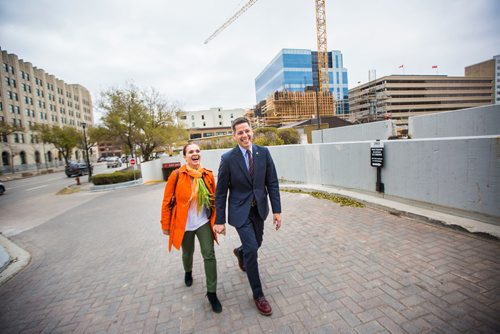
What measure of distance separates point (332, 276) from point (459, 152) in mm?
3237

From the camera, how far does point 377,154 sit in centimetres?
559

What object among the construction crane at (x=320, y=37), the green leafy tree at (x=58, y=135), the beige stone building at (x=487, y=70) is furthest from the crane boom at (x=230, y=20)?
the beige stone building at (x=487, y=70)

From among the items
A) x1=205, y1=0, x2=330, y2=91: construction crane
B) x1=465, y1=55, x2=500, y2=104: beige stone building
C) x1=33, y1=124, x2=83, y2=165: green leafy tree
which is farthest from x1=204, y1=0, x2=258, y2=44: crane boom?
x1=465, y1=55, x2=500, y2=104: beige stone building

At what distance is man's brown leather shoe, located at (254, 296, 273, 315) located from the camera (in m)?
2.42

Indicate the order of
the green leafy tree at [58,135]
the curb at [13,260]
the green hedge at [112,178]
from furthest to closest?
the green leafy tree at [58,135]
the green hedge at [112,178]
the curb at [13,260]

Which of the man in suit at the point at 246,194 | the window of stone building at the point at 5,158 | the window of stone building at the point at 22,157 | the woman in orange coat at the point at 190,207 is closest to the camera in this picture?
the man in suit at the point at 246,194

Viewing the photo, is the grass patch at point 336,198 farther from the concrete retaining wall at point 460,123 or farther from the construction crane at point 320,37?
the construction crane at point 320,37

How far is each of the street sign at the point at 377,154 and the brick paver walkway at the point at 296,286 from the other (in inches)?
54.0

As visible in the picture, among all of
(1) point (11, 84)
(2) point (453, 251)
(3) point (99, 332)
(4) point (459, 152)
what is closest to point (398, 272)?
(2) point (453, 251)

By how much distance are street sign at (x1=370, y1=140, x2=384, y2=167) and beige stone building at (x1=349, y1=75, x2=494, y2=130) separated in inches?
3888

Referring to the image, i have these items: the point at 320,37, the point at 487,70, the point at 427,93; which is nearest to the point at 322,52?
the point at 320,37

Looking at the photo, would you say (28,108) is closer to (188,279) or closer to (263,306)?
(188,279)

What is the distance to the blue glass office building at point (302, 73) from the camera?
78.1 m

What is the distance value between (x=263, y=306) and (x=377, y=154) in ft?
15.2
